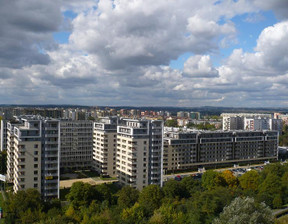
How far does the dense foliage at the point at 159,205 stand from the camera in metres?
25.2

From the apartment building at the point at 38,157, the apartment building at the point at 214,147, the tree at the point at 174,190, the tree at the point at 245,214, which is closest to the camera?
the tree at the point at 245,214

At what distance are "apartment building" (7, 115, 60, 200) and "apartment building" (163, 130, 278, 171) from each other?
25.1m

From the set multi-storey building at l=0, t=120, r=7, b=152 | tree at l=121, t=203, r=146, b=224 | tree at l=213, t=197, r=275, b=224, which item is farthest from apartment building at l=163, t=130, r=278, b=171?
multi-storey building at l=0, t=120, r=7, b=152

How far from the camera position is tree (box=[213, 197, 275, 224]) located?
23047mm

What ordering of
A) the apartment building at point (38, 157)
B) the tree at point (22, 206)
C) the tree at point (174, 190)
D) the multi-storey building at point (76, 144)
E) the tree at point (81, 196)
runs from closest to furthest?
the tree at point (22, 206), the tree at point (81, 196), the apartment building at point (38, 157), the tree at point (174, 190), the multi-storey building at point (76, 144)

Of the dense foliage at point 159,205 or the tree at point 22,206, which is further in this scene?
the tree at point 22,206

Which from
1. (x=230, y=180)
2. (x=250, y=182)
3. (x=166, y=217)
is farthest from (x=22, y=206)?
(x=250, y=182)

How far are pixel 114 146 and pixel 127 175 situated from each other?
10.4m

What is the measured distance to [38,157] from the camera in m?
36.0

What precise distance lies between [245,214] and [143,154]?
20731 millimetres

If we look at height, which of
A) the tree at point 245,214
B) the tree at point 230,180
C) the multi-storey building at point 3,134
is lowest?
the tree at point 230,180

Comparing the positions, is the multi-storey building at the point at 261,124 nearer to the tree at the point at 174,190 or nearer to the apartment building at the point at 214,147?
the apartment building at the point at 214,147

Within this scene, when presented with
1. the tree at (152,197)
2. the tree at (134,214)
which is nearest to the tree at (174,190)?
the tree at (152,197)

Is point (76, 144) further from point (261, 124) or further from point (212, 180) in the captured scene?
point (261, 124)
